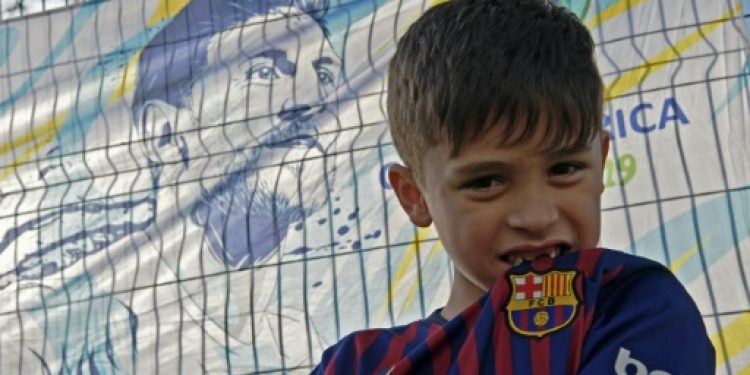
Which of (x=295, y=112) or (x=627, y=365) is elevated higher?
(x=295, y=112)

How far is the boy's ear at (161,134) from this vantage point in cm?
335

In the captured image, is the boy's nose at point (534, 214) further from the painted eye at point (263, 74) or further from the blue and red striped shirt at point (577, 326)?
the painted eye at point (263, 74)

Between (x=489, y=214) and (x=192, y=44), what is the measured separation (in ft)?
8.04

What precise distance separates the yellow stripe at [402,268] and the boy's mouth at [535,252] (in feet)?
6.33

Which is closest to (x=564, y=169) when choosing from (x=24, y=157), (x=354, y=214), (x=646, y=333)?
(x=646, y=333)

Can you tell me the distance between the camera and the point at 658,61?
2.97 m

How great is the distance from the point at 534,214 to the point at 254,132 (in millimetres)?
2294

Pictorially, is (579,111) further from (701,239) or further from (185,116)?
(185,116)

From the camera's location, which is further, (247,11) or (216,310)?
(247,11)

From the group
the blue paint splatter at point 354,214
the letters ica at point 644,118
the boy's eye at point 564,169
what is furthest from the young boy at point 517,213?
the blue paint splatter at point 354,214

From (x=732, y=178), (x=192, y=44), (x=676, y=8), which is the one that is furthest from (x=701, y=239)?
(x=192, y=44)

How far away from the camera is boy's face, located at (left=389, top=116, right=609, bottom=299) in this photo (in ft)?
3.46

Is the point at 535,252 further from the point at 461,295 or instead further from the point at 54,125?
the point at 54,125

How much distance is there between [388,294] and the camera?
3037 millimetres
